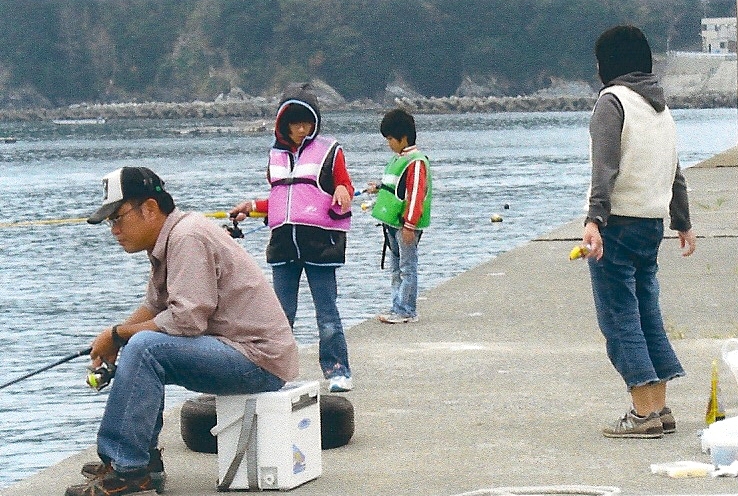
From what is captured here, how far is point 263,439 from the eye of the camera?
646cm

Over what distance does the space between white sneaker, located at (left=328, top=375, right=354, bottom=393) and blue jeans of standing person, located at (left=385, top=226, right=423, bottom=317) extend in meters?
2.80

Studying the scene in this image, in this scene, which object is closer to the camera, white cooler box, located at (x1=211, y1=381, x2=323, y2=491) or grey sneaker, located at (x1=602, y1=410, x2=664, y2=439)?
white cooler box, located at (x1=211, y1=381, x2=323, y2=491)

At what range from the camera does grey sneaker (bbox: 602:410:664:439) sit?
284 inches

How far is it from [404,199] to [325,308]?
261 cm

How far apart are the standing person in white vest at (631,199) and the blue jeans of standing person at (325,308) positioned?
1.94 m

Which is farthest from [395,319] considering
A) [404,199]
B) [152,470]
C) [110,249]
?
[110,249]

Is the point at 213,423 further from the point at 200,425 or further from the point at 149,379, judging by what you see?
the point at 149,379

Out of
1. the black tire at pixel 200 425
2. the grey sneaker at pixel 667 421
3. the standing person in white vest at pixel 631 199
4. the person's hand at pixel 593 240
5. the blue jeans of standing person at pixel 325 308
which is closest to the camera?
the person's hand at pixel 593 240

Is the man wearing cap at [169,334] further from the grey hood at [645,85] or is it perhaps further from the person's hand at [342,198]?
the person's hand at [342,198]

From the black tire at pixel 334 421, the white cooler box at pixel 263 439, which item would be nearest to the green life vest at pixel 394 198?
the black tire at pixel 334 421

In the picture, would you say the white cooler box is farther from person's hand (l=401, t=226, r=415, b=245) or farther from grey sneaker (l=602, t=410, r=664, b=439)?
person's hand (l=401, t=226, r=415, b=245)

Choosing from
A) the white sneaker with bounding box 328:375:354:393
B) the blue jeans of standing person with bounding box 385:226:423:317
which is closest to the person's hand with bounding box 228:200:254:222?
the white sneaker with bounding box 328:375:354:393

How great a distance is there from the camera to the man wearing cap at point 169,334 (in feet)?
20.5

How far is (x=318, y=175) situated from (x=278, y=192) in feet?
0.77
